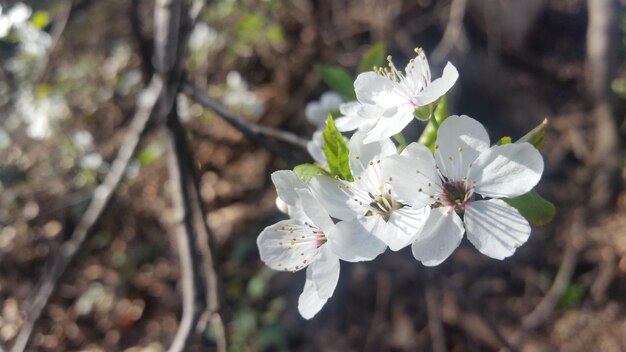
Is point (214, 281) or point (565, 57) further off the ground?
point (214, 281)

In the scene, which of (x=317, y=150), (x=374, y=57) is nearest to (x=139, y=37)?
(x=374, y=57)

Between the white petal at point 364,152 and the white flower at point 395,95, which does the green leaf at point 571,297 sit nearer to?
the white flower at point 395,95

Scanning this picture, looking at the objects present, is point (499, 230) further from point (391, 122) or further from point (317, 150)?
point (317, 150)

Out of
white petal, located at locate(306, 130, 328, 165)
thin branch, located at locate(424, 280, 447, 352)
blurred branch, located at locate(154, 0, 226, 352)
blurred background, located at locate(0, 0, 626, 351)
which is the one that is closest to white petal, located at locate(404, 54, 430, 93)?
white petal, located at locate(306, 130, 328, 165)

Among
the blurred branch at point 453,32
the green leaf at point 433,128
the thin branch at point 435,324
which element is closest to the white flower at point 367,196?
the green leaf at point 433,128

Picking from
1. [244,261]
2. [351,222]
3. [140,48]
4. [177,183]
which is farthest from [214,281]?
[244,261]

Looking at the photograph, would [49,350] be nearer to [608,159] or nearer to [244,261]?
[244,261]
